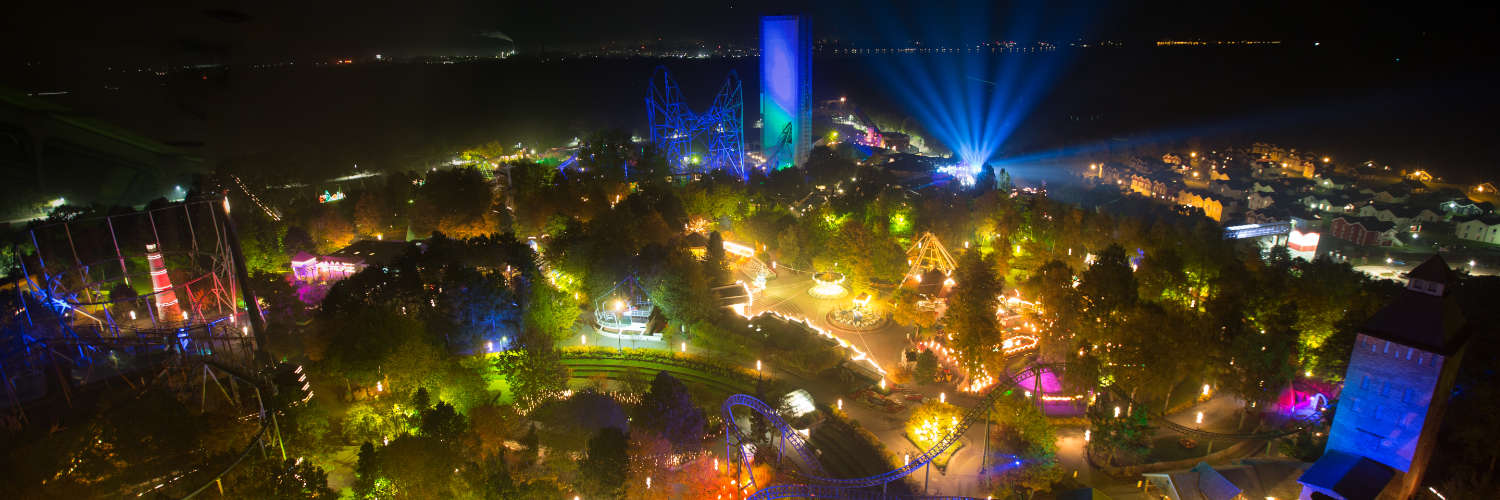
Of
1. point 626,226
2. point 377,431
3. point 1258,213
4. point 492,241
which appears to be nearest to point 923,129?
point 1258,213

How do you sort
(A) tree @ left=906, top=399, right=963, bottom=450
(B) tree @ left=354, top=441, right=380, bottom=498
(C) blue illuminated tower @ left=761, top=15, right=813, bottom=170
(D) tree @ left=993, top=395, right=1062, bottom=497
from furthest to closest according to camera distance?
1. (C) blue illuminated tower @ left=761, top=15, right=813, bottom=170
2. (A) tree @ left=906, top=399, right=963, bottom=450
3. (D) tree @ left=993, top=395, right=1062, bottom=497
4. (B) tree @ left=354, top=441, right=380, bottom=498

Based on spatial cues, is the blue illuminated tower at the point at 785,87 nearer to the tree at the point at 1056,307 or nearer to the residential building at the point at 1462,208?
the tree at the point at 1056,307

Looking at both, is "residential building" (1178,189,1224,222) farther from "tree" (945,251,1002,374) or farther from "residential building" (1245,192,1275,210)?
"tree" (945,251,1002,374)

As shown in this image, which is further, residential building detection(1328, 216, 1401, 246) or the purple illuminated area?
residential building detection(1328, 216, 1401, 246)

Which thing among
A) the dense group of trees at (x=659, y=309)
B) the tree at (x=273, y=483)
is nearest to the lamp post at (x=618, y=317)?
the dense group of trees at (x=659, y=309)

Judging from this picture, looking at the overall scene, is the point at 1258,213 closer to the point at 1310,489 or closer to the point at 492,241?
the point at 1310,489

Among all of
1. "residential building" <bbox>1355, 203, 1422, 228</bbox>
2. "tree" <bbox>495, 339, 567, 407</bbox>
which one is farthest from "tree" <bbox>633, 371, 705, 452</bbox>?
"residential building" <bbox>1355, 203, 1422, 228</bbox>
